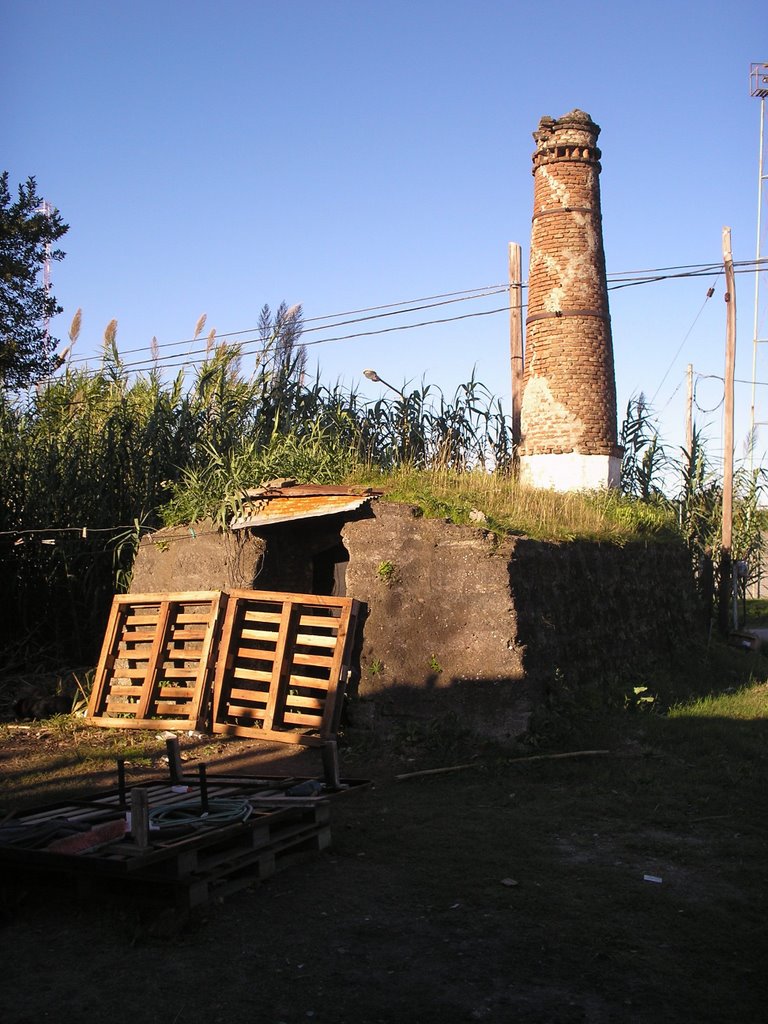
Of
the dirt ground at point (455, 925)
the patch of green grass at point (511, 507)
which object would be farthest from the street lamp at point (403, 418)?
the dirt ground at point (455, 925)

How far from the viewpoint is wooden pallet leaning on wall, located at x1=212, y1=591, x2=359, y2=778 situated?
9250 mm

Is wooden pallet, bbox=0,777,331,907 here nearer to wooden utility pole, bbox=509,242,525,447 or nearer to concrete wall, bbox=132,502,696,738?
concrete wall, bbox=132,502,696,738

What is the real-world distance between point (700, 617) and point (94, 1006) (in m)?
12.3

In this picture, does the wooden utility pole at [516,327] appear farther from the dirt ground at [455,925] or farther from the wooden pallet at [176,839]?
the wooden pallet at [176,839]

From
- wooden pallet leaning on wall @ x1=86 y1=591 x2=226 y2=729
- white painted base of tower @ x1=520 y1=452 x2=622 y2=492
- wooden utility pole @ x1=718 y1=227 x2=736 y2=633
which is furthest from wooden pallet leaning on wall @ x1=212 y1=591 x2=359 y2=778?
wooden utility pole @ x1=718 y1=227 x2=736 y2=633

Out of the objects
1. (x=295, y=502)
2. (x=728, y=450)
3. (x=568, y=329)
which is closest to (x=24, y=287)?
(x=295, y=502)

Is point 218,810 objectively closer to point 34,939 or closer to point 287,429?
point 34,939

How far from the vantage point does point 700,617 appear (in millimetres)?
14742

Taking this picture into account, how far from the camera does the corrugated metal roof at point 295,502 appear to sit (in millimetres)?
9867

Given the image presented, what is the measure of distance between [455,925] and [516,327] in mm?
12988

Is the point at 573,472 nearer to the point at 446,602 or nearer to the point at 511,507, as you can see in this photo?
the point at 511,507

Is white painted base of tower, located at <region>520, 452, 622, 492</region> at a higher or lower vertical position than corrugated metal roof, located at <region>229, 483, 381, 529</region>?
higher

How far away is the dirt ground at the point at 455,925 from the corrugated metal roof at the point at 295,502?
3.08m

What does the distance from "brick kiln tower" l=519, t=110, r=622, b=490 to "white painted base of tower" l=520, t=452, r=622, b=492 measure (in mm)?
14
